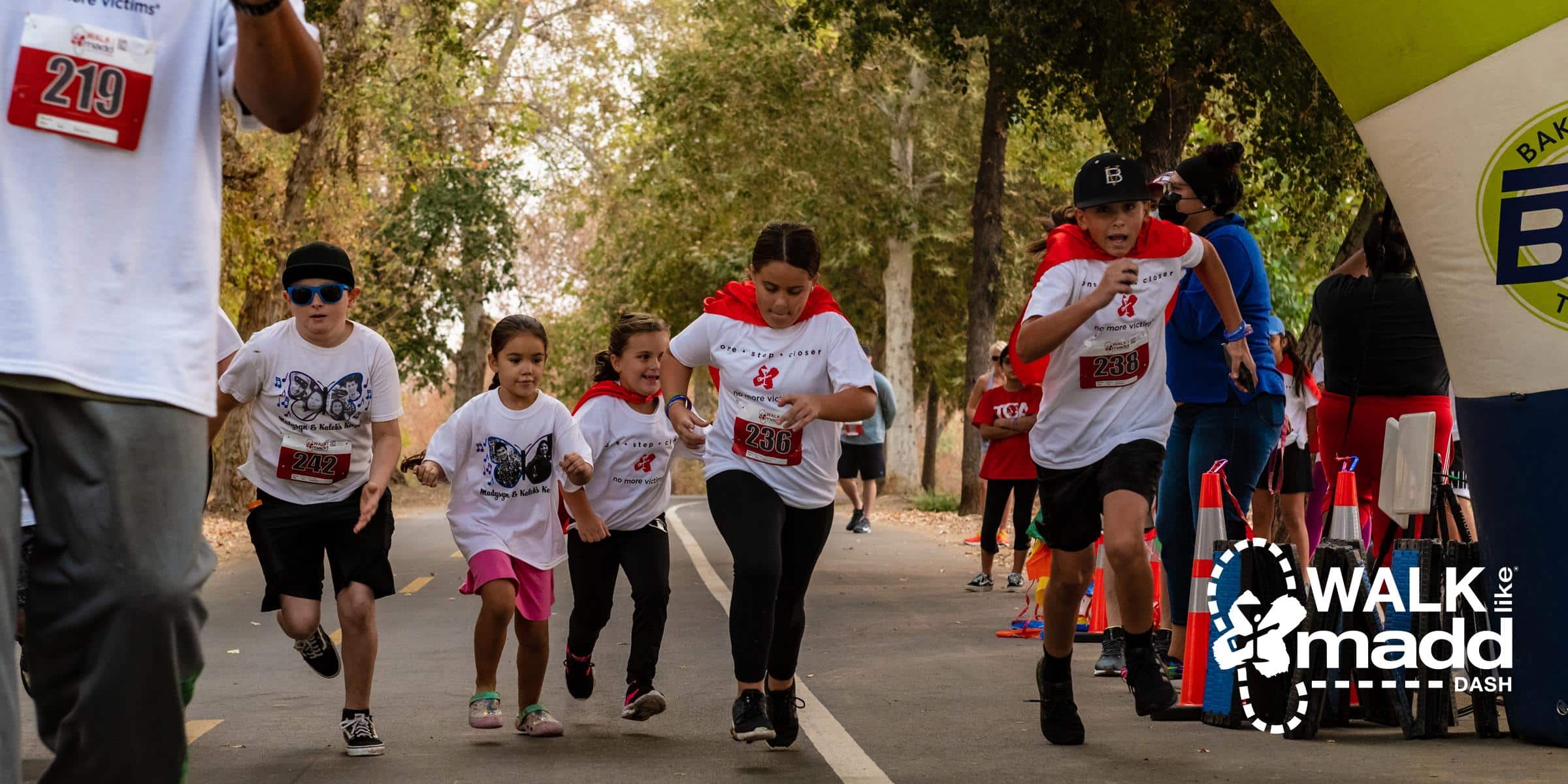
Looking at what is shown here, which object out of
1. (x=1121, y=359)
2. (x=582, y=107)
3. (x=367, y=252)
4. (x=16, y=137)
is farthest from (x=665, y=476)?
(x=582, y=107)

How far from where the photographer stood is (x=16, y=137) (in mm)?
2867

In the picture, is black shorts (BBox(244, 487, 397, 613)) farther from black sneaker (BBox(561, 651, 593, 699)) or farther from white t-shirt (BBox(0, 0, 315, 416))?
white t-shirt (BBox(0, 0, 315, 416))

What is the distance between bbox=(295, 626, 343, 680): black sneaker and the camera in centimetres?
720

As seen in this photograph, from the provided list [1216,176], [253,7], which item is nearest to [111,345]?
[253,7]

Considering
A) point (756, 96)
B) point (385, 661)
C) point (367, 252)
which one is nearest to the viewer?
point (385, 661)

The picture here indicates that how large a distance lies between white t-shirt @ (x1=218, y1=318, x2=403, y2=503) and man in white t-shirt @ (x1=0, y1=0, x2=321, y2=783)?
4.02m

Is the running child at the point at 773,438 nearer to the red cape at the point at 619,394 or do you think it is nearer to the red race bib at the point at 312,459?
the red cape at the point at 619,394

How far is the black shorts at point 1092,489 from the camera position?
22.0 feet

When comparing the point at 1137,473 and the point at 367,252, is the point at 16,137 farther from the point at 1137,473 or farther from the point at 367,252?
the point at 367,252

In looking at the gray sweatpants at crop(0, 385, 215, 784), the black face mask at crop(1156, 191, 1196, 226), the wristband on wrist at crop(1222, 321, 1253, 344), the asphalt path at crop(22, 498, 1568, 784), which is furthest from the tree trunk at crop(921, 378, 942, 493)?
the gray sweatpants at crop(0, 385, 215, 784)

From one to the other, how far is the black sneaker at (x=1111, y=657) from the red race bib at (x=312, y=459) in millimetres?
3889

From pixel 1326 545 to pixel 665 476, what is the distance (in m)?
2.79

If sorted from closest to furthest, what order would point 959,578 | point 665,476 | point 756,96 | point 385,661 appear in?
point 665,476, point 385,661, point 959,578, point 756,96

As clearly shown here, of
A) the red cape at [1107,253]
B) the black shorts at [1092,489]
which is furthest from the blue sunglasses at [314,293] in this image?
the black shorts at [1092,489]
